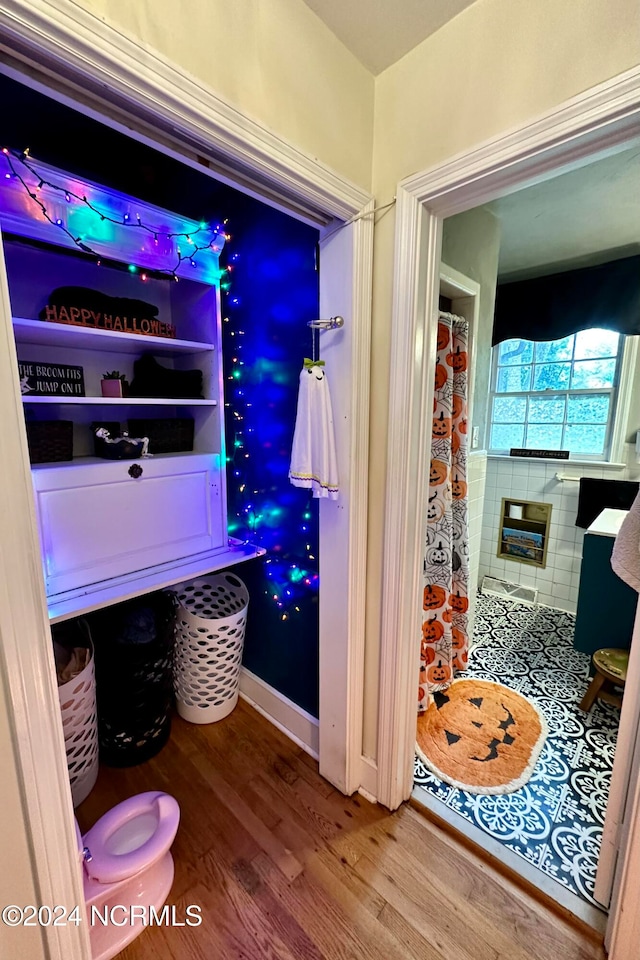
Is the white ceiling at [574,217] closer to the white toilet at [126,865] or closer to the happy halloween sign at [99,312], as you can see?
the happy halloween sign at [99,312]

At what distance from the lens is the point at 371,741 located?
1.51 m

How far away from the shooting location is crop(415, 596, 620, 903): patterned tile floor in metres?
1.36

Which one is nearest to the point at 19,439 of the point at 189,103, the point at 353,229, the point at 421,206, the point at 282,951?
the point at 189,103

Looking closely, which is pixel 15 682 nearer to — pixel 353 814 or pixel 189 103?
pixel 189 103

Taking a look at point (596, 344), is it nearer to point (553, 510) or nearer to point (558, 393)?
point (558, 393)

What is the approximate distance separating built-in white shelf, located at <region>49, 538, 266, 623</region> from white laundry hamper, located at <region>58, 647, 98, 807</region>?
30 centimetres

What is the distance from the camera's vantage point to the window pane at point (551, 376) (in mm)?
2893

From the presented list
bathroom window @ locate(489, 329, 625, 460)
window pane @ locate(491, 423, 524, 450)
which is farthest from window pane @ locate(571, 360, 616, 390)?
window pane @ locate(491, 423, 524, 450)

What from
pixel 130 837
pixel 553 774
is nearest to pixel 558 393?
pixel 553 774

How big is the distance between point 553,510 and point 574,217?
1816mm

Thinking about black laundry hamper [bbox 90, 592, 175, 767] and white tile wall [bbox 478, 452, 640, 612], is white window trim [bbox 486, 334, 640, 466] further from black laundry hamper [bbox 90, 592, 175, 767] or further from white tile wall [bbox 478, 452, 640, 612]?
black laundry hamper [bbox 90, 592, 175, 767]

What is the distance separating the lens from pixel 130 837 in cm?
121

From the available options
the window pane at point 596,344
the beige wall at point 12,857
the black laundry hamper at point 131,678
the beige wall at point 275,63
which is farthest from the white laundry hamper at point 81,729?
the window pane at point 596,344

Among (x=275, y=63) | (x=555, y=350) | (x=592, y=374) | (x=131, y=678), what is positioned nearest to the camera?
(x=275, y=63)
